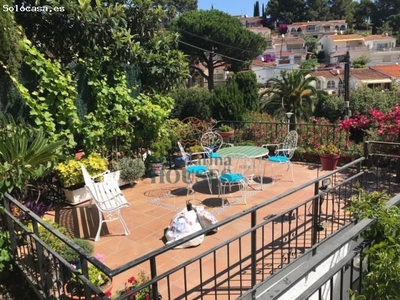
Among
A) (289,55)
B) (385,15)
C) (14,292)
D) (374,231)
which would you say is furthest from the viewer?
(385,15)

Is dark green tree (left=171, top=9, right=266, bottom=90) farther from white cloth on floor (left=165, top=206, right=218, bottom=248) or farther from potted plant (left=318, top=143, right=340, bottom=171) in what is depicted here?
white cloth on floor (left=165, top=206, right=218, bottom=248)

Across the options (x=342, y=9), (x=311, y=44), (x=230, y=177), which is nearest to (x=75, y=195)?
(x=230, y=177)

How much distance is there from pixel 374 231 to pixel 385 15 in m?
70.5

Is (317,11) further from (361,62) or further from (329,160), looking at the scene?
(329,160)

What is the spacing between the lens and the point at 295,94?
61.2 ft

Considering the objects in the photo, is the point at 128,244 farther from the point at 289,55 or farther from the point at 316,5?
the point at 316,5

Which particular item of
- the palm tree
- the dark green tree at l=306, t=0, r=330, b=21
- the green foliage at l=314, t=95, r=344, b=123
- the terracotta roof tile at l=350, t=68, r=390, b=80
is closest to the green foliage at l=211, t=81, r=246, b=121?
the palm tree

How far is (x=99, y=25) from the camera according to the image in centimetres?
549

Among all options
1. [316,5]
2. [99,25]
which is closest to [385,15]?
[316,5]

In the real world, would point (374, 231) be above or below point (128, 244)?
above

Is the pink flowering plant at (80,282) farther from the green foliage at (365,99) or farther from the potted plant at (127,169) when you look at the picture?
the green foliage at (365,99)

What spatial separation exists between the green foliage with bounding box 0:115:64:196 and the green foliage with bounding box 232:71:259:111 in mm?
7804

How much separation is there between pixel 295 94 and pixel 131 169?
14.7 metres

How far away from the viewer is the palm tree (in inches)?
723
